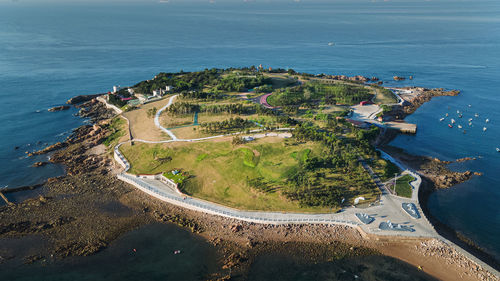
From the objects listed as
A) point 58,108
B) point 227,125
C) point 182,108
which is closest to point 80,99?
point 58,108

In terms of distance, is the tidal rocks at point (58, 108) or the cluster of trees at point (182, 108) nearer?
the cluster of trees at point (182, 108)

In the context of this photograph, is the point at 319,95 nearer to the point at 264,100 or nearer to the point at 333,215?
the point at 264,100

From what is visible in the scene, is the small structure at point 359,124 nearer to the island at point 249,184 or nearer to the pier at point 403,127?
the island at point 249,184

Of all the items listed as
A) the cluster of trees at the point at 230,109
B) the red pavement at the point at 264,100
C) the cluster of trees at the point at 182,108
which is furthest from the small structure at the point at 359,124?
the cluster of trees at the point at 182,108

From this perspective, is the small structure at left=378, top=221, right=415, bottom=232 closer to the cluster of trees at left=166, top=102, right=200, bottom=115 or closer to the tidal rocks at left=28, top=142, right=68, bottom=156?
the cluster of trees at left=166, top=102, right=200, bottom=115

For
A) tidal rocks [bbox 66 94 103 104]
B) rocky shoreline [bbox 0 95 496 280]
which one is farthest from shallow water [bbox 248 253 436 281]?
tidal rocks [bbox 66 94 103 104]

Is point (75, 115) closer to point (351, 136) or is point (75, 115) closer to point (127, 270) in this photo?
point (127, 270)
